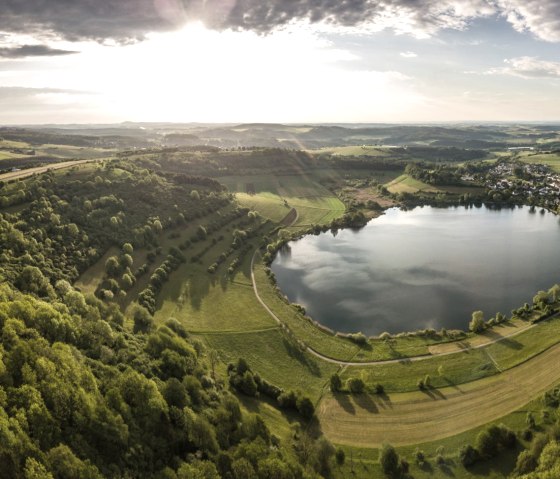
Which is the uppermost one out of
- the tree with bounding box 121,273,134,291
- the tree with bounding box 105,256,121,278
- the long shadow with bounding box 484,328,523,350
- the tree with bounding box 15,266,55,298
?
the tree with bounding box 15,266,55,298

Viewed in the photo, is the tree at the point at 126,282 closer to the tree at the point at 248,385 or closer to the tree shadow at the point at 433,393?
the tree at the point at 248,385

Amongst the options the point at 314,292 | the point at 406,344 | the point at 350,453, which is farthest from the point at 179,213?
the point at 350,453

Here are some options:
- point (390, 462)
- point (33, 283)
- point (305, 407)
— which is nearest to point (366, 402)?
→ point (305, 407)

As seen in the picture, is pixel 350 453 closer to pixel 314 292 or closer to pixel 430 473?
pixel 430 473

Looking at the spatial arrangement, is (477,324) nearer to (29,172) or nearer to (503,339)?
(503,339)

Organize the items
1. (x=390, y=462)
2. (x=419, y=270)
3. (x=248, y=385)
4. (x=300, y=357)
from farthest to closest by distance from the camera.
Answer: (x=419, y=270), (x=300, y=357), (x=248, y=385), (x=390, y=462)

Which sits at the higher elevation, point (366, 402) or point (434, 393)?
point (434, 393)

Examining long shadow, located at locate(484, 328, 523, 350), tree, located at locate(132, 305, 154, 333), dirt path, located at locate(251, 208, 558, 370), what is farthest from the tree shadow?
tree, located at locate(132, 305, 154, 333)

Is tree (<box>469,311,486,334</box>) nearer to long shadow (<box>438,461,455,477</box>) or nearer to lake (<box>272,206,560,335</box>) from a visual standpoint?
lake (<box>272,206,560,335</box>)
